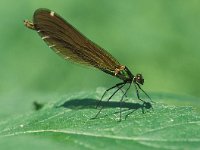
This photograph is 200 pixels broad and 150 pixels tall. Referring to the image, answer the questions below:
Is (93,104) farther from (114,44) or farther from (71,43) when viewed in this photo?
(114,44)

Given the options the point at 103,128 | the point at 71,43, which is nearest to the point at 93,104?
the point at 71,43

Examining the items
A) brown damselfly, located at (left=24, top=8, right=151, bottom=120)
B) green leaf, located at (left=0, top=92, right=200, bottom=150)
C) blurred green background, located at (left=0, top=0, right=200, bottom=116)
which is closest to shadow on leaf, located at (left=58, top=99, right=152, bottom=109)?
green leaf, located at (left=0, top=92, right=200, bottom=150)

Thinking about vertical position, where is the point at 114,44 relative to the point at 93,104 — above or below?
above

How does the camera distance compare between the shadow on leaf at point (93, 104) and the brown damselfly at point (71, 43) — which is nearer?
the shadow on leaf at point (93, 104)

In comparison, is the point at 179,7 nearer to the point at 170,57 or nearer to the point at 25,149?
the point at 170,57

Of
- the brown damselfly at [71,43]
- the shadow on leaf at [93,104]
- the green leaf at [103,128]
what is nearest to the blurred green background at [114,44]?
the brown damselfly at [71,43]

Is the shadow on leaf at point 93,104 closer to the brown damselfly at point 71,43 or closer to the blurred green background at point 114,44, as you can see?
the brown damselfly at point 71,43
